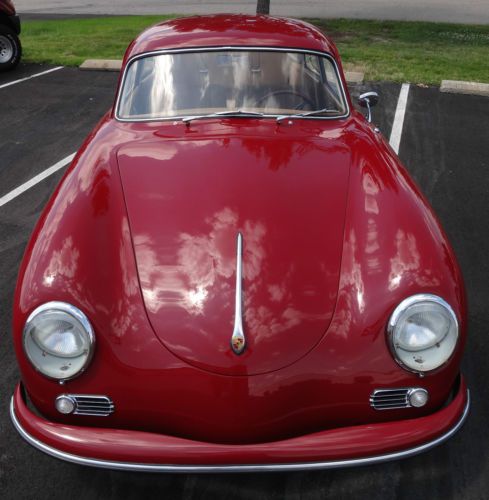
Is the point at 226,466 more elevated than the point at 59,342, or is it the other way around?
the point at 59,342

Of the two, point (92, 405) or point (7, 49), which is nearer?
point (92, 405)

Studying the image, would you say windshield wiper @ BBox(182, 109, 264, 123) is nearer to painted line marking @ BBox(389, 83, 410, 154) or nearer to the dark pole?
painted line marking @ BBox(389, 83, 410, 154)

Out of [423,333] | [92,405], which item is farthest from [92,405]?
[423,333]

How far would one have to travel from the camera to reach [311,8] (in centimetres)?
1752

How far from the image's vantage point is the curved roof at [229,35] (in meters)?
3.96

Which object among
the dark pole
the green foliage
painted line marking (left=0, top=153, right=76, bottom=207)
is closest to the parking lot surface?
painted line marking (left=0, top=153, right=76, bottom=207)

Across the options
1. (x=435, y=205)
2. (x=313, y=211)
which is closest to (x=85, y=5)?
(x=435, y=205)

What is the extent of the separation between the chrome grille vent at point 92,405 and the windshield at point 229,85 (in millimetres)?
1854

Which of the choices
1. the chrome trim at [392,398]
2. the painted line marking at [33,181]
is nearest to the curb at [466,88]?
the painted line marking at [33,181]

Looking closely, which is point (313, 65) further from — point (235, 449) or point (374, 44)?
point (374, 44)

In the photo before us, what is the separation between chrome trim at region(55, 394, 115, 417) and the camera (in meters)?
2.35

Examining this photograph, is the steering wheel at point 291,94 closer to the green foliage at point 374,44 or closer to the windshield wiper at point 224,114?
the windshield wiper at point 224,114

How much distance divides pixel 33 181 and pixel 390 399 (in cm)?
439

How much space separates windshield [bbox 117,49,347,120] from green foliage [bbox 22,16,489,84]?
5.85 meters
